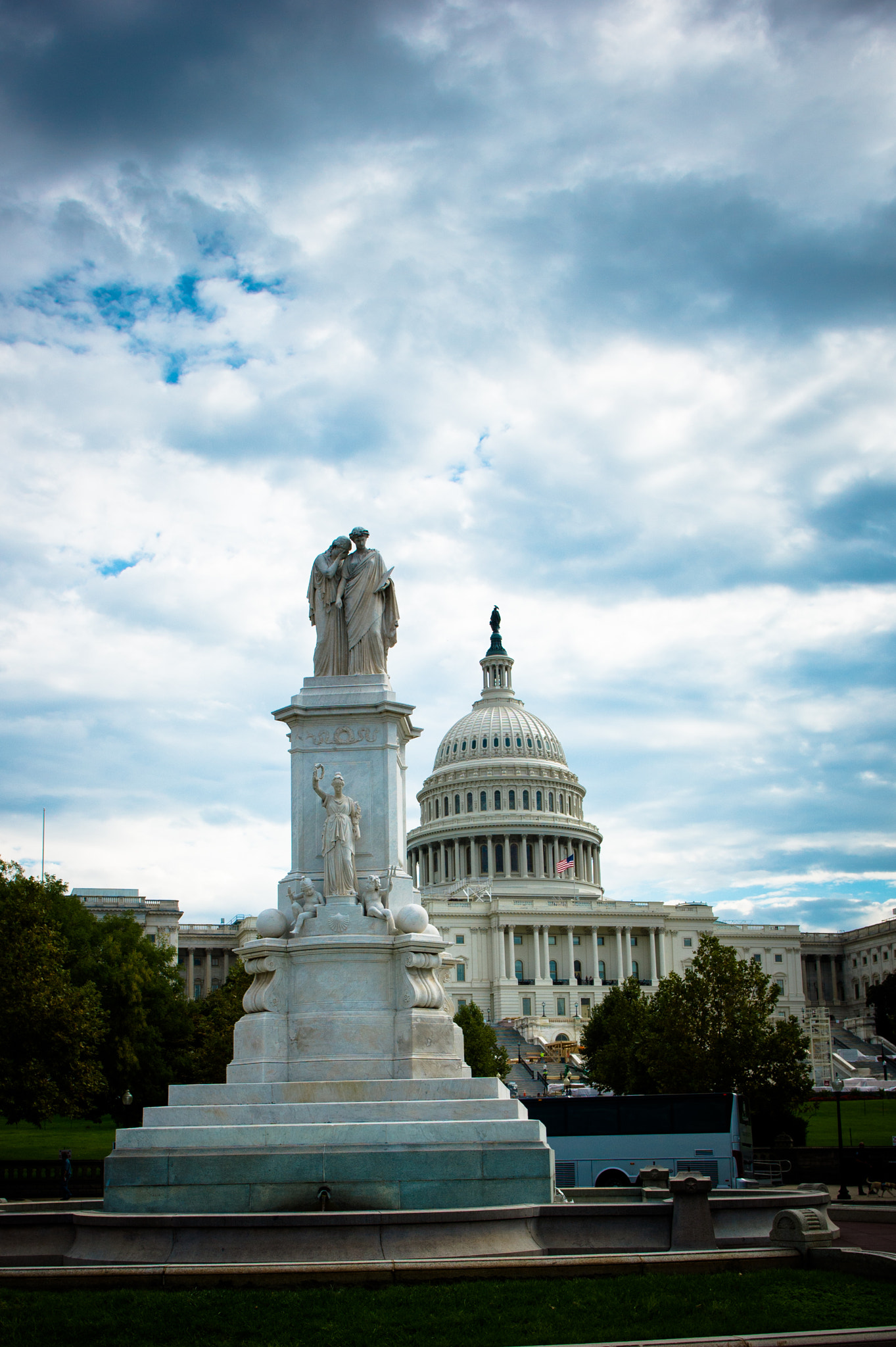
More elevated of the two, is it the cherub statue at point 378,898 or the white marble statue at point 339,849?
the white marble statue at point 339,849

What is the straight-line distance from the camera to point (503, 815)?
575 ft

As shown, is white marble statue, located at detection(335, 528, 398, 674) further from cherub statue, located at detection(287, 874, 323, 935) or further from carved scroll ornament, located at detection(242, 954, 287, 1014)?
carved scroll ornament, located at detection(242, 954, 287, 1014)

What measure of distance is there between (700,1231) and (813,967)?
19108 centimetres

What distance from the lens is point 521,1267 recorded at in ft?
46.3

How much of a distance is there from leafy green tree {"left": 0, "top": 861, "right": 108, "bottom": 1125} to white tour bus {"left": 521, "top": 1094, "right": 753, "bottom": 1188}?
53.1ft

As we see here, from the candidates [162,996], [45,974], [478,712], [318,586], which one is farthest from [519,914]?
[318,586]

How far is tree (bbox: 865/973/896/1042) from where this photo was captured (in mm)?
143625

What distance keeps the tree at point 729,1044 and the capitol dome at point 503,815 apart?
360ft

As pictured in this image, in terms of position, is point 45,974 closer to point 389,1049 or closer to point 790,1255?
A: point 389,1049

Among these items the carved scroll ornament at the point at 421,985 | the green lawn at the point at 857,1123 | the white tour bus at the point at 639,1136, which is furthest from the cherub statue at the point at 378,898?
the green lawn at the point at 857,1123

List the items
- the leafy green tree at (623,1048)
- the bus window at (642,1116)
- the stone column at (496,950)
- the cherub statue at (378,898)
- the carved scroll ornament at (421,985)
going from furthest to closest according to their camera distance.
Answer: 1. the stone column at (496,950)
2. the leafy green tree at (623,1048)
3. the bus window at (642,1116)
4. the cherub statue at (378,898)
5. the carved scroll ornament at (421,985)

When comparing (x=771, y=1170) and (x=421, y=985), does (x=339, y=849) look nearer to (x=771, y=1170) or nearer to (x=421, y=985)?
(x=421, y=985)

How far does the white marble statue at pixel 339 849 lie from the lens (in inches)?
812

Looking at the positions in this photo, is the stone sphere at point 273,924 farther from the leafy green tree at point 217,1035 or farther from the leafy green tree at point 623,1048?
the leafy green tree at point 623,1048
